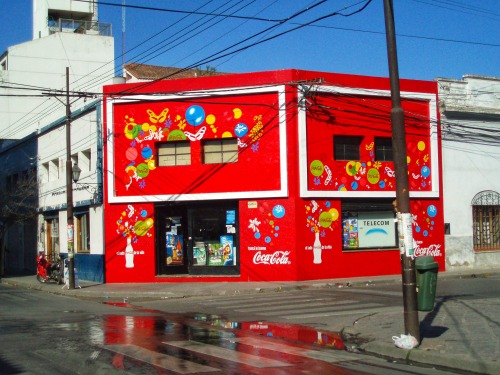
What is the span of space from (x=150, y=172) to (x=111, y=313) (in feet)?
31.6

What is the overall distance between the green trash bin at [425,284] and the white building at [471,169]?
1718cm

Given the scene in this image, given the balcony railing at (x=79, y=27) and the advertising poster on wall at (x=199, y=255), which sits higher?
the balcony railing at (x=79, y=27)

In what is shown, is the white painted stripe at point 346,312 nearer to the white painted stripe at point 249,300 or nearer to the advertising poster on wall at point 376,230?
the white painted stripe at point 249,300

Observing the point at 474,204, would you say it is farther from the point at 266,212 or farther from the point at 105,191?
the point at 105,191

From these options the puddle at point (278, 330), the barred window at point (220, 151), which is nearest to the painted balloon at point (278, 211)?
the barred window at point (220, 151)

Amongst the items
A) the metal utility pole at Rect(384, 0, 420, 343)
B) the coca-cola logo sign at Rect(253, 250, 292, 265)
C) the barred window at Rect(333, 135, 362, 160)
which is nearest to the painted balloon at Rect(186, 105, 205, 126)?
the barred window at Rect(333, 135, 362, 160)

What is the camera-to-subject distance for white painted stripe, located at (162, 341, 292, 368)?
941 cm

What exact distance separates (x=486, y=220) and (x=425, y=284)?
1925 centimetres

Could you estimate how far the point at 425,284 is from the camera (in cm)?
1039

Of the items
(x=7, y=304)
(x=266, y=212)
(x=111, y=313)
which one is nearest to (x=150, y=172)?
(x=266, y=212)

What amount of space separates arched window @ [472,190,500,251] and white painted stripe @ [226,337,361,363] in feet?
60.7

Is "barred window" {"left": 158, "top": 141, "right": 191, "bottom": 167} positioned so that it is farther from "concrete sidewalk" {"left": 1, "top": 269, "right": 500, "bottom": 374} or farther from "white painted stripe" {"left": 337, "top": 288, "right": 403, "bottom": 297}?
"white painted stripe" {"left": 337, "top": 288, "right": 403, "bottom": 297}

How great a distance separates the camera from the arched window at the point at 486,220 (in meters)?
27.7

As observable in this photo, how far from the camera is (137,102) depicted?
25.5 metres
